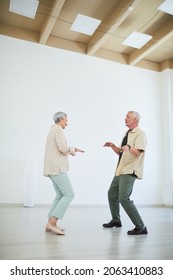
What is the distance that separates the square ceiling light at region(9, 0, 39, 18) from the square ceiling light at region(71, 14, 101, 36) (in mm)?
745

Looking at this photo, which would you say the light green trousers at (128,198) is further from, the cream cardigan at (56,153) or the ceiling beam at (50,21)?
the ceiling beam at (50,21)

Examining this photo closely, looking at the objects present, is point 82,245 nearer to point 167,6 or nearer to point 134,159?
point 134,159

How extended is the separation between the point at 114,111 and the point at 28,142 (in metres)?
2.09

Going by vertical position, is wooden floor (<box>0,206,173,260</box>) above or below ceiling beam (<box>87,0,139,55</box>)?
below

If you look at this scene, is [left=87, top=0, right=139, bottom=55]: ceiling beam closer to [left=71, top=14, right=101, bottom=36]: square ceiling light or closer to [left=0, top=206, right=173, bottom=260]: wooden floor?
[left=71, top=14, right=101, bottom=36]: square ceiling light

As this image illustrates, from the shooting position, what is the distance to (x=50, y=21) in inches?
180

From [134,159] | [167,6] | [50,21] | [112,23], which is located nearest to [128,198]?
[134,159]

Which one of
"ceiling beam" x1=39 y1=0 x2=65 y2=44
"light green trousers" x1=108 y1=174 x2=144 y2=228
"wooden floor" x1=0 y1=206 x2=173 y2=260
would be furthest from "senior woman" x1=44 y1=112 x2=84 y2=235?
"ceiling beam" x1=39 y1=0 x2=65 y2=44

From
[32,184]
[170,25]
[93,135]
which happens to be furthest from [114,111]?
[32,184]

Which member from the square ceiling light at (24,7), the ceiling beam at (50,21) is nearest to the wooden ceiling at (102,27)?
the ceiling beam at (50,21)

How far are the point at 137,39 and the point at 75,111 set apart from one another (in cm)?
195

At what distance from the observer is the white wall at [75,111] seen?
191 inches

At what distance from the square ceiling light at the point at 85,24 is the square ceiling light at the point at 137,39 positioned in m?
0.84

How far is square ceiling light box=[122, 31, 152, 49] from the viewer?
16.6 feet
